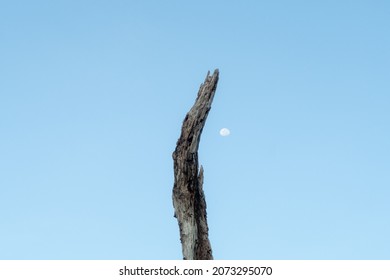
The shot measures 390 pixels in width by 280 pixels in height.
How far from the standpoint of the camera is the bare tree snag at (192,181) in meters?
18.6

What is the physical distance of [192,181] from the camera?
18.8 m

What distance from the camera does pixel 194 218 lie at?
18938 millimetres

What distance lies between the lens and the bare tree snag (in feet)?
61.0

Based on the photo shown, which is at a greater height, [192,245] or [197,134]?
[197,134]
